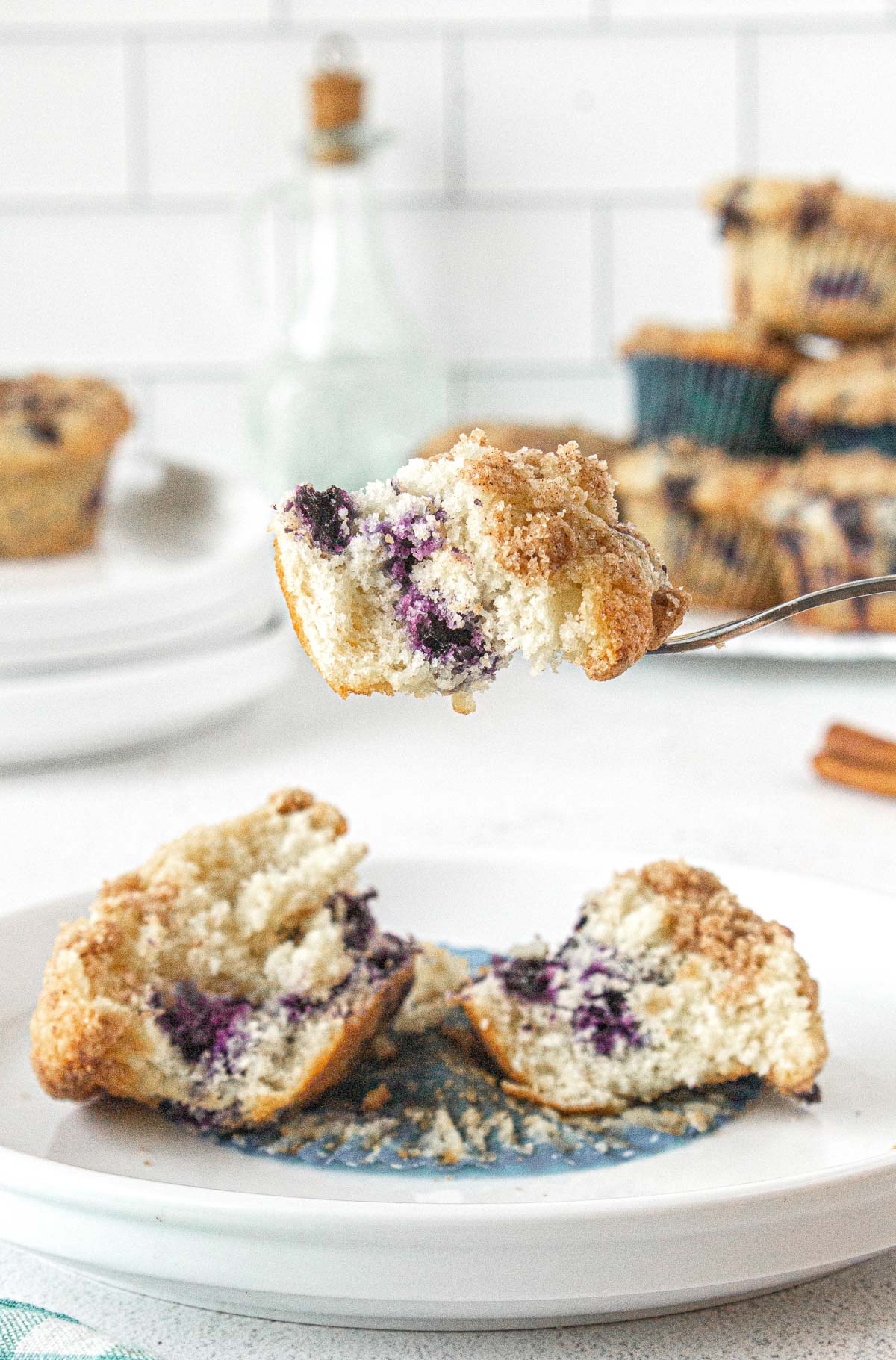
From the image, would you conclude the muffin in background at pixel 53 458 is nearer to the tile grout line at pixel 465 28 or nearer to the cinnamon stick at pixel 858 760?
the tile grout line at pixel 465 28

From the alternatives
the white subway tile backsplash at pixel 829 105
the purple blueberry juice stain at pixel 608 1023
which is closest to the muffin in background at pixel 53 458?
the white subway tile backsplash at pixel 829 105

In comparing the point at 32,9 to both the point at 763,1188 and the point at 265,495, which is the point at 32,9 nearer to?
the point at 265,495

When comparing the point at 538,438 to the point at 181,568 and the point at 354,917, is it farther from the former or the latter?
the point at 354,917

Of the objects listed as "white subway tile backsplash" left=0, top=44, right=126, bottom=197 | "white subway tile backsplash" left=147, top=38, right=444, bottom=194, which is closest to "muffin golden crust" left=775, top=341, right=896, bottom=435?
"white subway tile backsplash" left=147, top=38, right=444, bottom=194

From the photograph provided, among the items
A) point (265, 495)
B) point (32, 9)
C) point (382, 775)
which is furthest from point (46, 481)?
point (32, 9)

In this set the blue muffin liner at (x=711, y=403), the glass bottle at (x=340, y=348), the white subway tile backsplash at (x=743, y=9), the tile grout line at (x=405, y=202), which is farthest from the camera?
the tile grout line at (x=405, y=202)

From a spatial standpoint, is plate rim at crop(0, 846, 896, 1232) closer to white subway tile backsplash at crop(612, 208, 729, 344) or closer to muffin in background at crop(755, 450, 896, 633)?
muffin in background at crop(755, 450, 896, 633)

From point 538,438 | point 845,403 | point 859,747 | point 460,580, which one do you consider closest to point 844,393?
point 845,403
